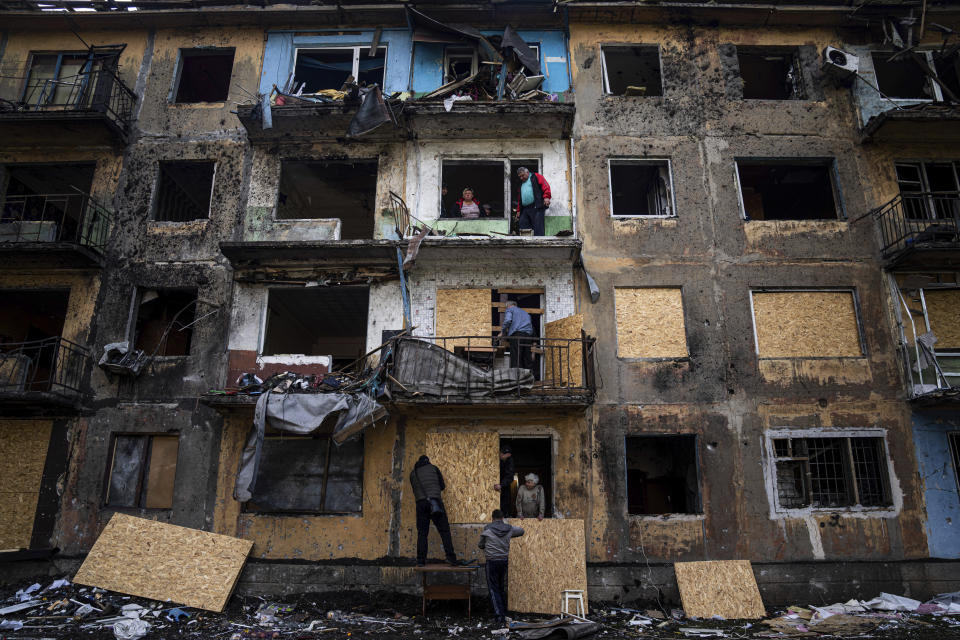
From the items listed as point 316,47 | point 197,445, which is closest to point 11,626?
point 197,445

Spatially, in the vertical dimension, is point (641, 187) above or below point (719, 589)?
above

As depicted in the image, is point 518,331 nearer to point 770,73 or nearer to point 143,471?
point 143,471

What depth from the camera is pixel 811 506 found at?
11.4 meters

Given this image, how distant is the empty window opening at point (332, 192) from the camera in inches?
566

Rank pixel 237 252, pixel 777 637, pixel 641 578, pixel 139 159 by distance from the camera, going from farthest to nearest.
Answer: pixel 139 159, pixel 237 252, pixel 641 578, pixel 777 637

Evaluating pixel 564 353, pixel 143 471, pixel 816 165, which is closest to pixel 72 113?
pixel 143 471

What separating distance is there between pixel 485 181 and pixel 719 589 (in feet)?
34.9

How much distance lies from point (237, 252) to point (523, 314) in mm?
6377

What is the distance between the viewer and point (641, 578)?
10938 millimetres

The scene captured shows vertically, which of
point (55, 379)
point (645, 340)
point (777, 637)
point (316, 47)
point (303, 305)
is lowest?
point (777, 637)

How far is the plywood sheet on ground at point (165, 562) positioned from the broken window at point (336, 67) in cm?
A: 1058

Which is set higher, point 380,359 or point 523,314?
point 523,314

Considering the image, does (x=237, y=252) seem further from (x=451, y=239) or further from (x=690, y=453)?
(x=690, y=453)

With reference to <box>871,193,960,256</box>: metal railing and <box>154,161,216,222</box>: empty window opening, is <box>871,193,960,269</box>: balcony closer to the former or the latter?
<box>871,193,960,256</box>: metal railing
